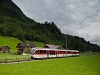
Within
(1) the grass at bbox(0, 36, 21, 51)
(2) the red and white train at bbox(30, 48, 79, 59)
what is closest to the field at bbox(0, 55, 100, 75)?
(2) the red and white train at bbox(30, 48, 79, 59)

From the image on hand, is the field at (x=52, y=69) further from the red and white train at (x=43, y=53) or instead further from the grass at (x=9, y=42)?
the grass at (x=9, y=42)

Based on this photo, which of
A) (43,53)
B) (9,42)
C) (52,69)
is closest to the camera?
(52,69)

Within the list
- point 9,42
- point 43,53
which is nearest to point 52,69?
point 43,53

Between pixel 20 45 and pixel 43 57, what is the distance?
71.6 metres

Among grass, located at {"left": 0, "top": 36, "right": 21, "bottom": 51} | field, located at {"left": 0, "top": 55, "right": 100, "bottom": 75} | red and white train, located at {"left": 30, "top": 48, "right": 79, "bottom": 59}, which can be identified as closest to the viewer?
field, located at {"left": 0, "top": 55, "right": 100, "bottom": 75}

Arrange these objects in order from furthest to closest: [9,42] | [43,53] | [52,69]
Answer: [9,42] → [43,53] → [52,69]

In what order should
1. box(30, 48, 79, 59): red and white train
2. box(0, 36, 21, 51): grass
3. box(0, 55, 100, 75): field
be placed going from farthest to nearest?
box(0, 36, 21, 51): grass, box(30, 48, 79, 59): red and white train, box(0, 55, 100, 75): field

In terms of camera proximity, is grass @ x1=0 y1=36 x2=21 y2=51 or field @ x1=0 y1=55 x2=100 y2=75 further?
grass @ x1=0 y1=36 x2=21 y2=51

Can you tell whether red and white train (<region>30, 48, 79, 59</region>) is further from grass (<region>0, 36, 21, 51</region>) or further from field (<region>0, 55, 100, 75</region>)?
grass (<region>0, 36, 21, 51</region>)

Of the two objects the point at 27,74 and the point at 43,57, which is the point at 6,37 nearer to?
the point at 43,57

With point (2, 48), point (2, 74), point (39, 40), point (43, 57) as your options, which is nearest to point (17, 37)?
point (39, 40)

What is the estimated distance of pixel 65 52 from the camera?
80.9 metres

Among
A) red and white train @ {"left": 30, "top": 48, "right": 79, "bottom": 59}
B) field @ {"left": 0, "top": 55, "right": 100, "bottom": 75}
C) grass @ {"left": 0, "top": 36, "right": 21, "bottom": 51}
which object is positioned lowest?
field @ {"left": 0, "top": 55, "right": 100, "bottom": 75}

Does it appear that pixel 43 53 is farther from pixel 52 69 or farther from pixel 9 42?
pixel 9 42
